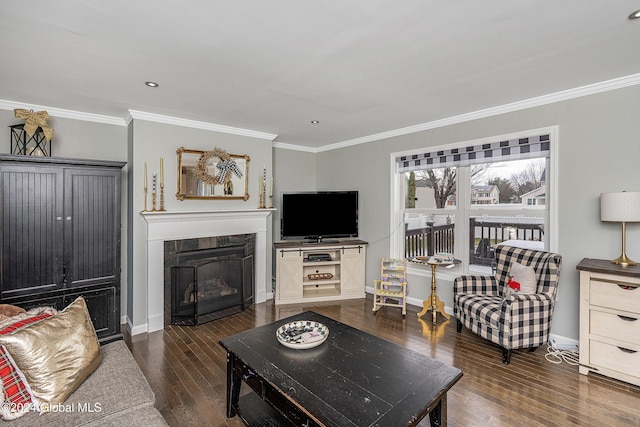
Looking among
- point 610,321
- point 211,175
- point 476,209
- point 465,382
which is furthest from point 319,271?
point 610,321

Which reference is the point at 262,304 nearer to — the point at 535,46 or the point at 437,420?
the point at 437,420

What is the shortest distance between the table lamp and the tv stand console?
2.73 m

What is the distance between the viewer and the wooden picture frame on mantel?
3697mm

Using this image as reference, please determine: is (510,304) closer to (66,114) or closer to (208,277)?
(208,277)

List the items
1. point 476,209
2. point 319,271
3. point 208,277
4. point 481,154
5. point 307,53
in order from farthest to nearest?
point 319,271
point 208,277
point 476,209
point 481,154
point 307,53

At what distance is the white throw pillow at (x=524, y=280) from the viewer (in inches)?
114

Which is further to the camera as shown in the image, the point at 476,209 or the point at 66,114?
the point at 476,209

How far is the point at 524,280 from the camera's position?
2.93 metres

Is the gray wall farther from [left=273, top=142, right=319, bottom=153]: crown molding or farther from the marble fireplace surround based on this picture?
the marble fireplace surround

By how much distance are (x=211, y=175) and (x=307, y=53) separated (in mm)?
2270

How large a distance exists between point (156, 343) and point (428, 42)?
366cm

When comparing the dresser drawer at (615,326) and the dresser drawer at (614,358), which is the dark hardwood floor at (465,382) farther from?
the dresser drawer at (615,326)

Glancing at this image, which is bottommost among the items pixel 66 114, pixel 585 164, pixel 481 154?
pixel 585 164

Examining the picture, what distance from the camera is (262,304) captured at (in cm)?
431
